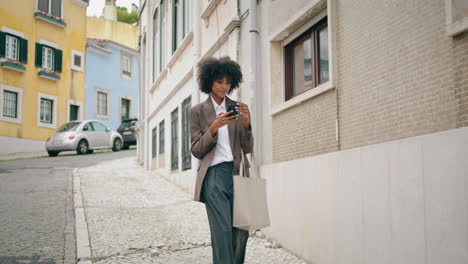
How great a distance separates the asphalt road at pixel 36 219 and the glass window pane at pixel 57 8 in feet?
58.9

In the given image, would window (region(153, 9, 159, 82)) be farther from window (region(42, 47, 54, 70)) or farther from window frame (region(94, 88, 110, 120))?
window frame (region(94, 88, 110, 120))

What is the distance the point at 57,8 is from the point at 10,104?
6772mm

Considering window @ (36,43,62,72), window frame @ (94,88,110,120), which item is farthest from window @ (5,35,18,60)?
window frame @ (94,88,110,120)

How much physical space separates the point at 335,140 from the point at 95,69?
33.0 metres

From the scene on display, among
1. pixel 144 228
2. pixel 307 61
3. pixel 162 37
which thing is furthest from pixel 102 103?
pixel 307 61

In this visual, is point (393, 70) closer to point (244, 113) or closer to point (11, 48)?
point (244, 113)

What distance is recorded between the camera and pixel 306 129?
701 centimetres

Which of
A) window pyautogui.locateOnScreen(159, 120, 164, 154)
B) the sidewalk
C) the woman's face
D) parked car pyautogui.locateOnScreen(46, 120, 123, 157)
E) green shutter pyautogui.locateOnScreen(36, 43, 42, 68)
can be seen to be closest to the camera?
the woman's face

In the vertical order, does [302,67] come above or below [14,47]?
below

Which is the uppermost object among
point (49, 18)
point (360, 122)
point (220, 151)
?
point (49, 18)

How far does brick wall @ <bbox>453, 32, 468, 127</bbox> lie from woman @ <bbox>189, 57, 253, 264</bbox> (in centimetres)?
162

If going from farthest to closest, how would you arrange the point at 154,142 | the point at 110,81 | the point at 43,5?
the point at 110,81 → the point at 43,5 → the point at 154,142

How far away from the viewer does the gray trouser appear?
4.03m

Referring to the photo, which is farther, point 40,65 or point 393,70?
point 40,65
